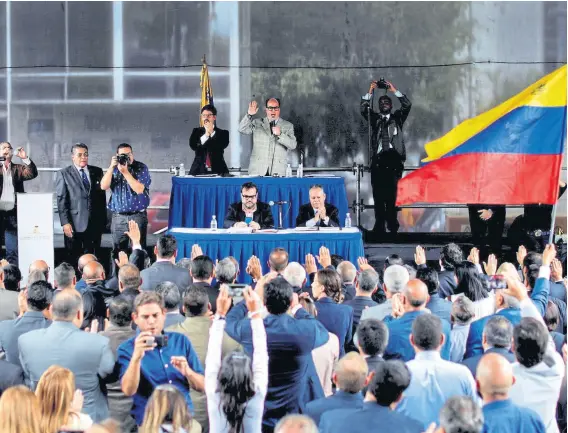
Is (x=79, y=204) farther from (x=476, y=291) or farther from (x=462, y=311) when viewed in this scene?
(x=462, y=311)

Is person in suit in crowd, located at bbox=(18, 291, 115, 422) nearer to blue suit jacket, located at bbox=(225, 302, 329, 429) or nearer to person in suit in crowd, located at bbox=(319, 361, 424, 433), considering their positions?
blue suit jacket, located at bbox=(225, 302, 329, 429)

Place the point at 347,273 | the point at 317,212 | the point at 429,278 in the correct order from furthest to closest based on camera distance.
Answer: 1. the point at 317,212
2. the point at 347,273
3. the point at 429,278

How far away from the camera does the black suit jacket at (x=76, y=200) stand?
31.7ft

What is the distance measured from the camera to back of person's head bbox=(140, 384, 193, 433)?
12.6 feet

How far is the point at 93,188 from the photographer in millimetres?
9734

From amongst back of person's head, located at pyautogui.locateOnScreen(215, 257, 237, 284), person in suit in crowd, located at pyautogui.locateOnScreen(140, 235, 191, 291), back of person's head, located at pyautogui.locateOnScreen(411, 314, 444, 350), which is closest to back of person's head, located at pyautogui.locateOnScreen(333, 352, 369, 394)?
back of person's head, located at pyautogui.locateOnScreen(411, 314, 444, 350)

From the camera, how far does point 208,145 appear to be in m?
10.4

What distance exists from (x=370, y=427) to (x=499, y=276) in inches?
80.8

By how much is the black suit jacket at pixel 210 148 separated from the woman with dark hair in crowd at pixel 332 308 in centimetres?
477

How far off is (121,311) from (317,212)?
184 inches

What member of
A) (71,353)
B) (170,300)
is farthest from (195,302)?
(71,353)

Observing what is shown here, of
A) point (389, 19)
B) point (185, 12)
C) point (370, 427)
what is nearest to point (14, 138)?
point (185, 12)

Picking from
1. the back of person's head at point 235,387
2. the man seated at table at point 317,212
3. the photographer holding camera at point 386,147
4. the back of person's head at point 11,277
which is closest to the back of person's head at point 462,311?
the back of person's head at point 235,387

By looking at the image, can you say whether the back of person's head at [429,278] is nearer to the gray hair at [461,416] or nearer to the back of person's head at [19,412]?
the gray hair at [461,416]
